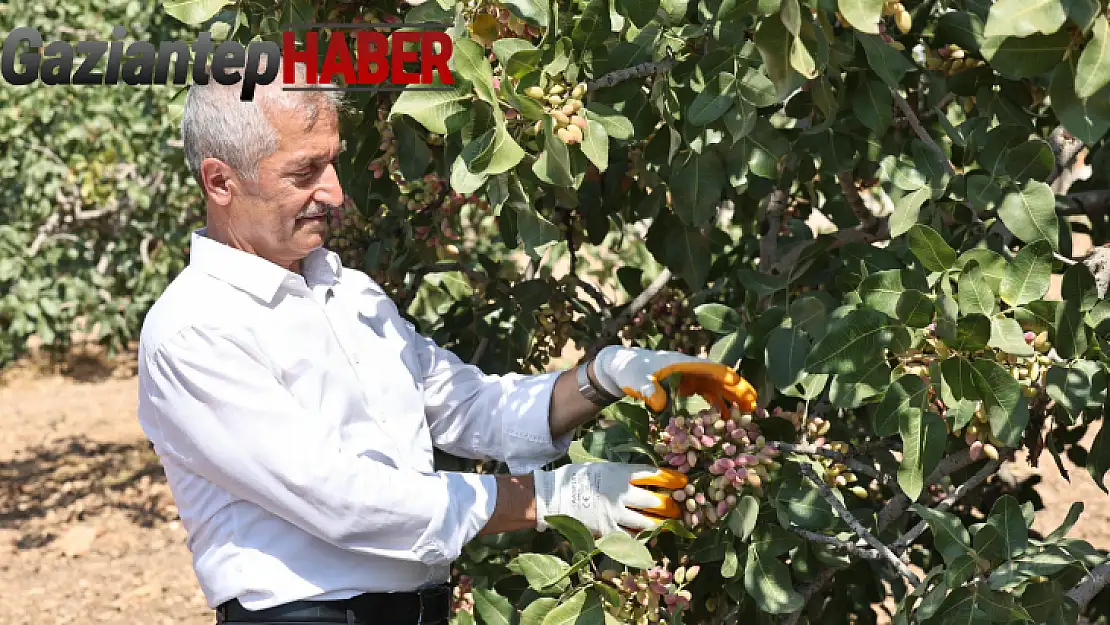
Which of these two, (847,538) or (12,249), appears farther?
(12,249)

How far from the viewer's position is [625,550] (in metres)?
1.85

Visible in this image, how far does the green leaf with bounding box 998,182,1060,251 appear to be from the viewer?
1.90 meters

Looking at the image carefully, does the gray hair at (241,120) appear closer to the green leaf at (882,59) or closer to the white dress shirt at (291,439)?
the white dress shirt at (291,439)

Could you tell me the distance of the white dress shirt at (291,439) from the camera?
188cm

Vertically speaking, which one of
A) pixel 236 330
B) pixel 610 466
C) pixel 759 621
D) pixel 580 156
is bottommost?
pixel 759 621

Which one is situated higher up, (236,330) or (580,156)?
(580,156)

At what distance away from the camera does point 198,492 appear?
6.64 feet

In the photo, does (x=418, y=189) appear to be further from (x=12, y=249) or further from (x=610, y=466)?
(x=12, y=249)

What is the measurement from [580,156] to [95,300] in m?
6.39

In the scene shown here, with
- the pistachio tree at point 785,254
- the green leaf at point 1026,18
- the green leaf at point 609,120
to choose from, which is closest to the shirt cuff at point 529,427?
the pistachio tree at point 785,254

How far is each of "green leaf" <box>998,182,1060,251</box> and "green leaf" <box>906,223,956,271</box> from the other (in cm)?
25

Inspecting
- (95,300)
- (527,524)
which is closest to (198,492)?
(527,524)

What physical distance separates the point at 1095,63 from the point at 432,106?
32.3 inches

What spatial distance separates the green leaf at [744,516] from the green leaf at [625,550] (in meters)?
0.19
